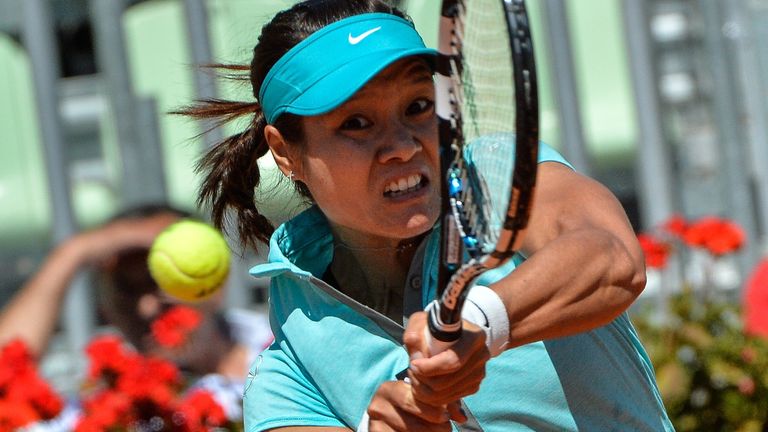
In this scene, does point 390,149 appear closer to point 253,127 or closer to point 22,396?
point 253,127

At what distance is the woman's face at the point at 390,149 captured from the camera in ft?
7.09

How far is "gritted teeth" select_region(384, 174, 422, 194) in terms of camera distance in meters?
2.16

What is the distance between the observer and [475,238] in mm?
1861

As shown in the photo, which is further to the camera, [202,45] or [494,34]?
[202,45]

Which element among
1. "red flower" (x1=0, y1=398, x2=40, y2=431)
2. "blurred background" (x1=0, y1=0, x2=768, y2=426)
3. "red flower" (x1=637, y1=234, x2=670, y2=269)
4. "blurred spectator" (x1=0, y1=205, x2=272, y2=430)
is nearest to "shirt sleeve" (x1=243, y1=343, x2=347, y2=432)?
"red flower" (x1=0, y1=398, x2=40, y2=431)

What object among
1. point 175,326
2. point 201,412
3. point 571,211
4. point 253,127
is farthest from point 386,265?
point 175,326

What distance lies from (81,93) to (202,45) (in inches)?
23.6

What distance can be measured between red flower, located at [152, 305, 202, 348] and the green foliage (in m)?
1.58

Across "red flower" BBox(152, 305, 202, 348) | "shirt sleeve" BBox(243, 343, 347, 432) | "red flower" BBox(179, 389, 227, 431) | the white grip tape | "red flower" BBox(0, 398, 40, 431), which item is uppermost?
the white grip tape

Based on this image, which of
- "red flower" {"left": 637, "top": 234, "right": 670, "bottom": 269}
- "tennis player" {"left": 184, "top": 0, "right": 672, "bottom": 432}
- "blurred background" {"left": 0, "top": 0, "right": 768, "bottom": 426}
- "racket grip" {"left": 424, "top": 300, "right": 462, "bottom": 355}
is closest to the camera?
"racket grip" {"left": 424, "top": 300, "right": 462, "bottom": 355}

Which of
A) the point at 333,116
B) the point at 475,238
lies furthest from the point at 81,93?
the point at 475,238

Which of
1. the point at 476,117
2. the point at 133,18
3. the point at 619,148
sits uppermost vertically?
the point at 133,18

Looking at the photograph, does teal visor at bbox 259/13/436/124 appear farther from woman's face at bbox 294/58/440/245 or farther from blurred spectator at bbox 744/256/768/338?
blurred spectator at bbox 744/256/768/338

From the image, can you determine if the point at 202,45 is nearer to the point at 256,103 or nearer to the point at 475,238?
the point at 256,103
